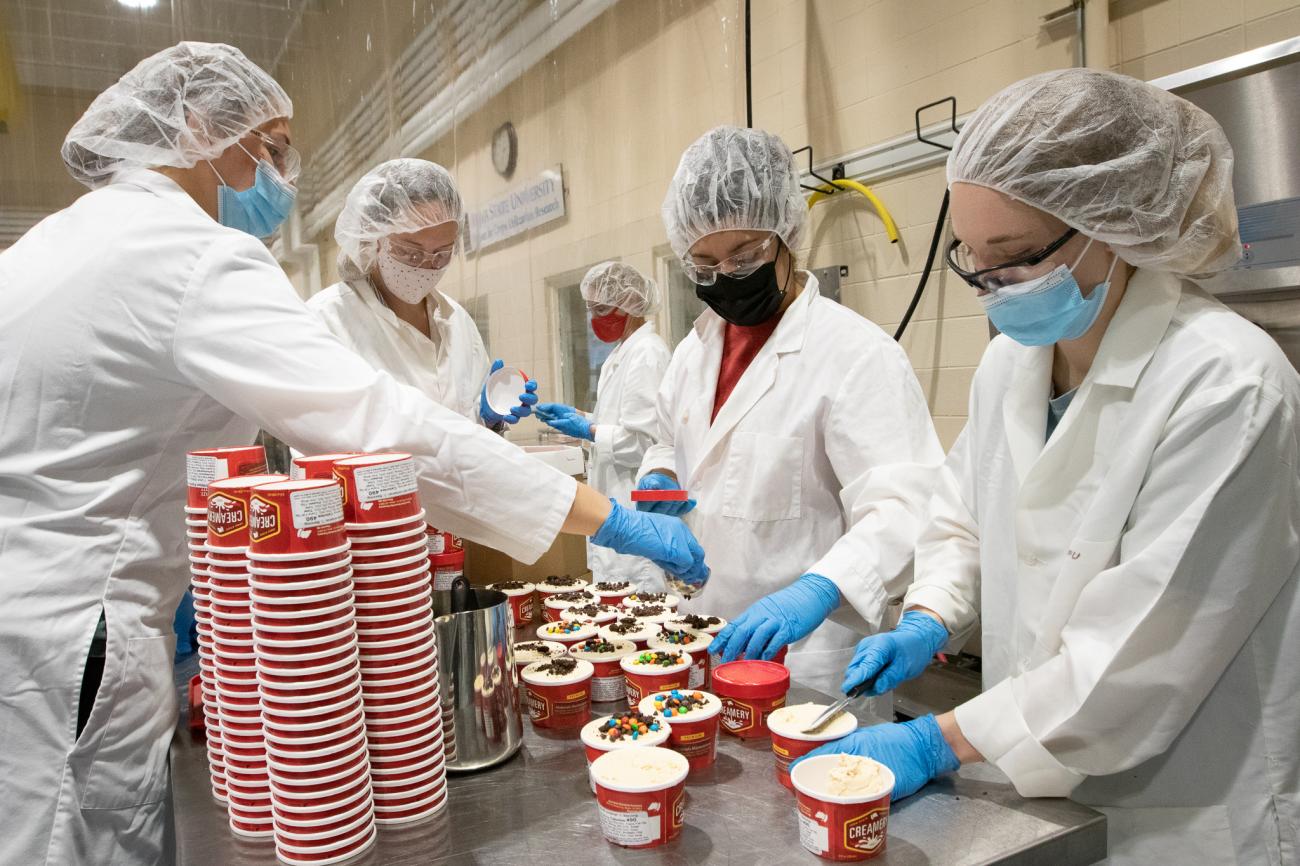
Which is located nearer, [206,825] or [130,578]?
[206,825]

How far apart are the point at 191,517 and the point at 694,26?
13.1 feet

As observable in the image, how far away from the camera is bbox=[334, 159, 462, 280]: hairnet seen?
249 cm

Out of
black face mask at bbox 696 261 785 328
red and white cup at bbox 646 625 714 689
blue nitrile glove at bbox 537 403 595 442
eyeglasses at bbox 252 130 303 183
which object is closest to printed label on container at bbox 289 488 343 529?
red and white cup at bbox 646 625 714 689

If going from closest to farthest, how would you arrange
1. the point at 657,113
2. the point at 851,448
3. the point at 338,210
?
the point at 851,448
the point at 338,210
the point at 657,113

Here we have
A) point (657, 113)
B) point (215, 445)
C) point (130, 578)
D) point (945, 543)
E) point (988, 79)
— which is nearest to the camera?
point (130, 578)

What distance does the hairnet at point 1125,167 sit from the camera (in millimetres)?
1239

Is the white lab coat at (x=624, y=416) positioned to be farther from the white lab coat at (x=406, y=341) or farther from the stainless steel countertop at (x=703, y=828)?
the stainless steel countertop at (x=703, y=828)

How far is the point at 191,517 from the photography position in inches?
48.6

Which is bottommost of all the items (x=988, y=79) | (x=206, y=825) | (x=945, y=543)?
(x=206, y=825)

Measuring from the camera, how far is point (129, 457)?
1401 mm

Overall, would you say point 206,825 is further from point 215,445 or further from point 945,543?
point 945,543

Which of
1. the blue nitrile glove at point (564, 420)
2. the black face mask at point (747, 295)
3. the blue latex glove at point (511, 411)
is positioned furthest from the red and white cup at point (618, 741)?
the blue nitrile glove at point (564, 420)

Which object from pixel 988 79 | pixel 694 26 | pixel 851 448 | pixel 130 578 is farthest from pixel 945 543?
pixel 694 26

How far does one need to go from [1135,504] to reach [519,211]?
128 inches
